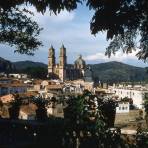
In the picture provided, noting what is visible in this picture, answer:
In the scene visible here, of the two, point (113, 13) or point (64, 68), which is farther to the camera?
point (64, 68)

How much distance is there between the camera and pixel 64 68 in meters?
165

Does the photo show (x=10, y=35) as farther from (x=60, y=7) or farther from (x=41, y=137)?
(x=60, y=7)

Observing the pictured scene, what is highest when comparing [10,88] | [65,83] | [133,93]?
[65,83]

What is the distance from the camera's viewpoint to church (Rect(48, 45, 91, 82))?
158600 millimetres

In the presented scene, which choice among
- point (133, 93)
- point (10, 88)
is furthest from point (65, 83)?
point (10, 88)

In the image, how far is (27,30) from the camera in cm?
1881

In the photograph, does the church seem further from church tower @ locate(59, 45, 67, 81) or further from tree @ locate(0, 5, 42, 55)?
tree @ locate(0, 5, 42, 55)

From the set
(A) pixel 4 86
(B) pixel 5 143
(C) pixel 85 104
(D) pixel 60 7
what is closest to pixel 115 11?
(D) pixel 60 7

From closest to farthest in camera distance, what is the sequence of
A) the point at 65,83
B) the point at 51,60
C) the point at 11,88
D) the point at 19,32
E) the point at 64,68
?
1. the point at 19,32
2. the point at 11,88
3. the point at 65,83
4. the point at 51,60
5. the point at 64,68

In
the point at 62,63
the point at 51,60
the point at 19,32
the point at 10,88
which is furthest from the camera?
the point at 62,63

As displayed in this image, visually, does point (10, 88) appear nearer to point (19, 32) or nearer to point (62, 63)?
point (19, 32)

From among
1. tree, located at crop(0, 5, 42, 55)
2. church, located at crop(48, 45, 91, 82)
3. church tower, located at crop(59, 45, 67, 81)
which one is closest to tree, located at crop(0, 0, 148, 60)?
tree, located at crop(0, 5, 42, 55)

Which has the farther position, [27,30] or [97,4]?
[27,30]

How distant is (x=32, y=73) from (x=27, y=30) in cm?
12567
